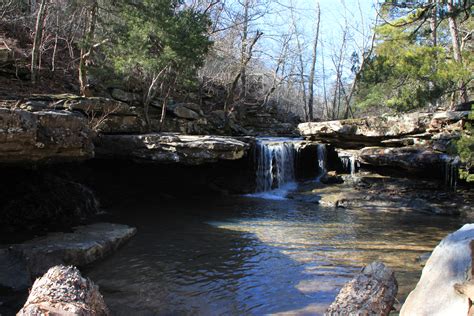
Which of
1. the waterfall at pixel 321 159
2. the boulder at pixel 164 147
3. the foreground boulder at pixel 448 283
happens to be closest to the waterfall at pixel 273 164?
the waterfall at pixel 321 159

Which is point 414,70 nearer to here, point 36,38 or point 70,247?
point 70,247

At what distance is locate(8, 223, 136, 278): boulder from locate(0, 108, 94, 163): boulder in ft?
5.06

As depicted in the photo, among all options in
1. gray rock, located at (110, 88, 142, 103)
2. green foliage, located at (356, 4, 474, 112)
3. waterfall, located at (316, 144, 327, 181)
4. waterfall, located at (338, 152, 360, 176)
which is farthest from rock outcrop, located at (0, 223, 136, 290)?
waterfall, located at (316, 144, 327, 181)

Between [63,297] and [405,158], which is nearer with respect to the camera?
[63,297]

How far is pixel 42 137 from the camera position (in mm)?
7148

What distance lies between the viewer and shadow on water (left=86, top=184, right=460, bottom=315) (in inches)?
209

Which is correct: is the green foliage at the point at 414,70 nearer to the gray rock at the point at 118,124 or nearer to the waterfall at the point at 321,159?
the waterfall at the point at 321,159

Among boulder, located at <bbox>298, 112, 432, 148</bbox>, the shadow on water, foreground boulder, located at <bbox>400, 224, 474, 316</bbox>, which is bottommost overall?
the shadow on water

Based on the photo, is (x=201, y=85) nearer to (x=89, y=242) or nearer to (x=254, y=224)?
(x=254, y=224)

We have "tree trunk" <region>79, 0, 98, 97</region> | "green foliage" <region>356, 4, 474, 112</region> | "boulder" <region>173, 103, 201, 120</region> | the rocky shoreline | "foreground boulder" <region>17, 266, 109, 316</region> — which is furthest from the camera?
"boulder" <region>173, 103, 201, 120</region>

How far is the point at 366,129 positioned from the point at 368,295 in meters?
11.4

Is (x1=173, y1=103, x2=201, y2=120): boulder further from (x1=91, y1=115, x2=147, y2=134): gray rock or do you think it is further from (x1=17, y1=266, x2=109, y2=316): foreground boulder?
(x1=17, y1=266, x2=109, y2=316): foreground boulder

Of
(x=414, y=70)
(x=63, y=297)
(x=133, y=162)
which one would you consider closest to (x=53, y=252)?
(x=63, y=297)

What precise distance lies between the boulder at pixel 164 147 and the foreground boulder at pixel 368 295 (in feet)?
26.9
